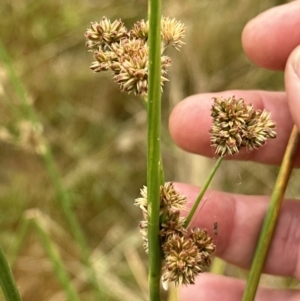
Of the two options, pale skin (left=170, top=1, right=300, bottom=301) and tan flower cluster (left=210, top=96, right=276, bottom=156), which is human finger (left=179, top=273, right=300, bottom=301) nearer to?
pale skin (left=170, top=1, right=300, bottom=301)

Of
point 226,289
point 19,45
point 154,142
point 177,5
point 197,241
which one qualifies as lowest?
point 226,289

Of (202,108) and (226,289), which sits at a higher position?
(202,108)

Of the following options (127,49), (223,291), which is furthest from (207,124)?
(127,49)

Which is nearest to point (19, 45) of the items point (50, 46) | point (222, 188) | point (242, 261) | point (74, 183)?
point (50, 46)

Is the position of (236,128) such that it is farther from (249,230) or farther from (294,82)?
(249,230)

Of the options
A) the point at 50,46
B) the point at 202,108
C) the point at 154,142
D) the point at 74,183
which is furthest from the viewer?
the point at 50,46

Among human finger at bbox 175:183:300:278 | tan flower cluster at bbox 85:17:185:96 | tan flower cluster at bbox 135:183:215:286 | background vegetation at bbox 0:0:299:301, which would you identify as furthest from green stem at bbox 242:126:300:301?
background vegetation at bbox 0:0:299:301

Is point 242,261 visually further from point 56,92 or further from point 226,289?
point 56,92

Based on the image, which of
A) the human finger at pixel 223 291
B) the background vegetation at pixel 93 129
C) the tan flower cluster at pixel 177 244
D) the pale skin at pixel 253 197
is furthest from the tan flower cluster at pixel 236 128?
the background vegetation at pixel 93 129

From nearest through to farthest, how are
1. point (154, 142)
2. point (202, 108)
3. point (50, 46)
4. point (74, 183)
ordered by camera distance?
point (154, 142) → point (202, 108) → point (74, 183) → point (50, 46)
